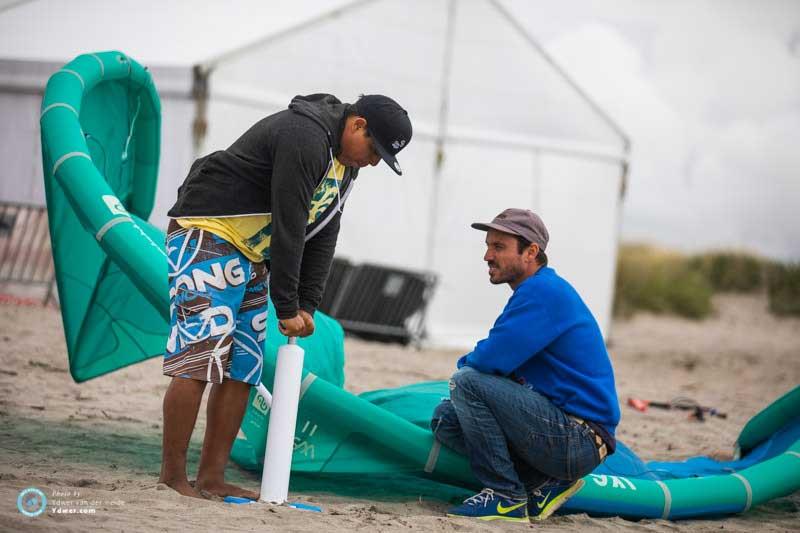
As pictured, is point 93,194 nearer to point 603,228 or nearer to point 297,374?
point 297,374

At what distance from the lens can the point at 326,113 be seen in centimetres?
296

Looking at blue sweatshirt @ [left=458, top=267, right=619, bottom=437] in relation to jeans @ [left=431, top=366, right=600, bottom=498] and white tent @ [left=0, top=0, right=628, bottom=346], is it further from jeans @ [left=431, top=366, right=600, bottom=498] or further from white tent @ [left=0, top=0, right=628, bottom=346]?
white tent @ [left=0, top=0, right=628, bottom=346]

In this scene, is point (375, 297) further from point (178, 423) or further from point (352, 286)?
point (178, 423)

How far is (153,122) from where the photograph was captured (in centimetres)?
452

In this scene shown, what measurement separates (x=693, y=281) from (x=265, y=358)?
16875mm

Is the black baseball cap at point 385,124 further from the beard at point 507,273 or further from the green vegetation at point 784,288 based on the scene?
the green vegetation at point 784,288

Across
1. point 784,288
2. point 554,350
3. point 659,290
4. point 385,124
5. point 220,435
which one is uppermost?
point 385,124

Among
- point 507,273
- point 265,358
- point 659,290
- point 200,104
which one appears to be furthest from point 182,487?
point 659,290

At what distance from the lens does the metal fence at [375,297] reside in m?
8.87

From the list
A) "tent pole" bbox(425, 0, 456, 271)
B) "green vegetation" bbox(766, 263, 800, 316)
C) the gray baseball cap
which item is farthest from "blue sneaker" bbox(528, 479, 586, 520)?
"green vegetation" bbox(766, 263, 800, 316)

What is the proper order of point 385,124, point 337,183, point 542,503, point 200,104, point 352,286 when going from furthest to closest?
point 352,286, point 200,104, point 542,503, point 337,183, point 385,124

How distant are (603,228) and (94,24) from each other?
233 inches

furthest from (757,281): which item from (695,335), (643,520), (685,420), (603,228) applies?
(643,520)

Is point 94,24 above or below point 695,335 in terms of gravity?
above
